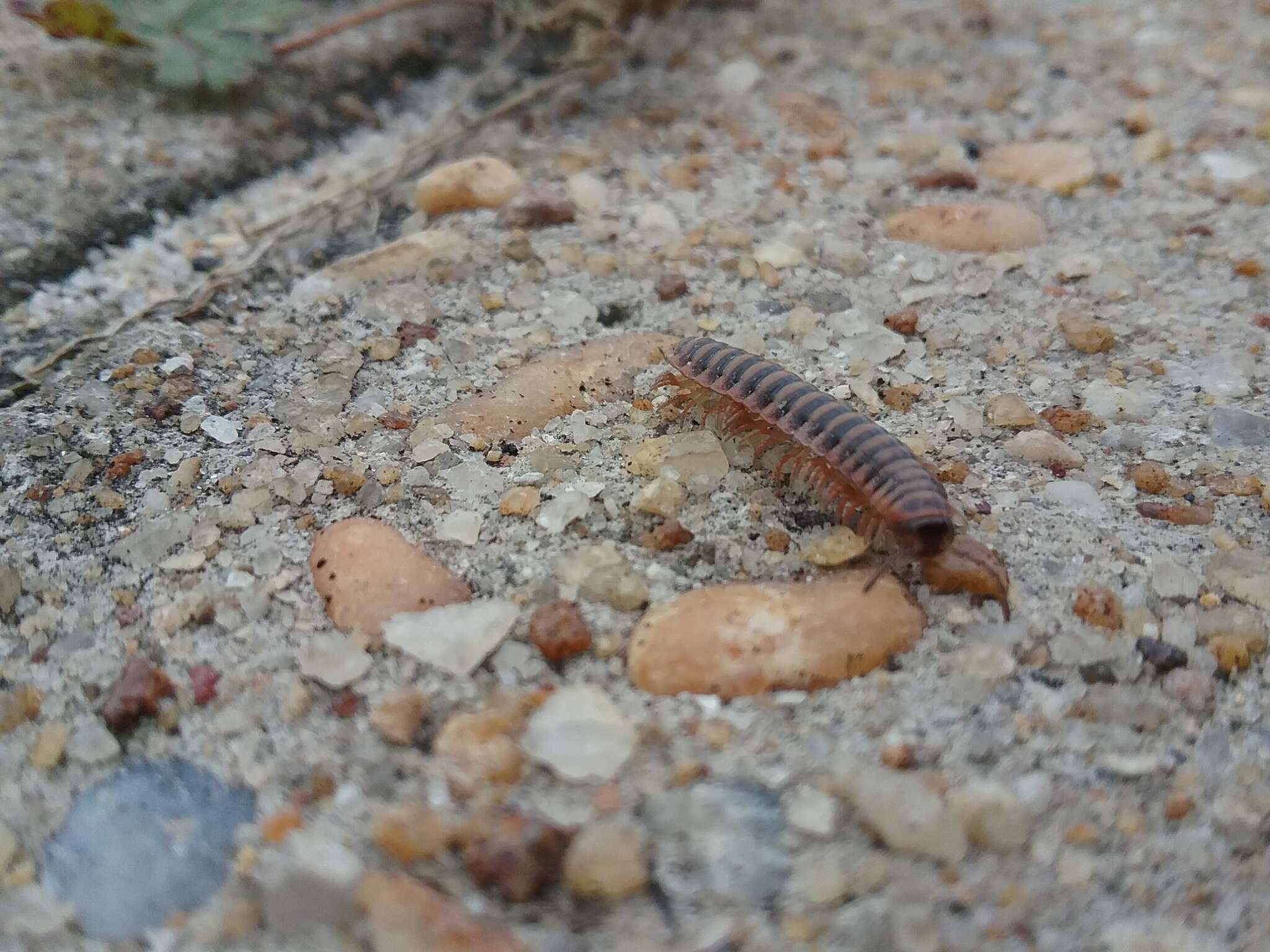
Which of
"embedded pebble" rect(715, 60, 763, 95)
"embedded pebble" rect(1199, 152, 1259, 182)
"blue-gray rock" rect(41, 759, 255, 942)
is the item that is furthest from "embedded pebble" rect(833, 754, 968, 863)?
"embedded pebble" rect(715, 60, 763, 95)

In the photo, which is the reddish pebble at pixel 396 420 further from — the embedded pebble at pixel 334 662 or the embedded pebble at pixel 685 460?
the embedded pebble at pixel 334 662

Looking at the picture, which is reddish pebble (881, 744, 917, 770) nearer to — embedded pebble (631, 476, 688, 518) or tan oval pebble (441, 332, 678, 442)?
embedded pebble (631, 476, 688, 518)

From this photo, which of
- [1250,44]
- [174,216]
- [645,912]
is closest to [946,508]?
[645,912]

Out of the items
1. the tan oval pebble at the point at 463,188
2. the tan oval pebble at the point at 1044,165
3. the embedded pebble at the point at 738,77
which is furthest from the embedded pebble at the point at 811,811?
the embedded pebble at the point at 738,77

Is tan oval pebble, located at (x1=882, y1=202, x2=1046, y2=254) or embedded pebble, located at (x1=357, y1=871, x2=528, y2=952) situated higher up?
tan oval pebble, located at (x1=882, y1=202, x2=1046, y2=254)

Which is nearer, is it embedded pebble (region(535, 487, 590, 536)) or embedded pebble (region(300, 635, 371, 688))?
embedded pebble (region(300, 635, 371, 688))

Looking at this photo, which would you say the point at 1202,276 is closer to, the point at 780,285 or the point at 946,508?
the point at 780,285

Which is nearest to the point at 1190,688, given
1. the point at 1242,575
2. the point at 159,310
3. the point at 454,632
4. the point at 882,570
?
the point at 1242,575
